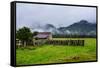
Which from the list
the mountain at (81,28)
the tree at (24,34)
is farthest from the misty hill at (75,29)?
the tree at (24,34)

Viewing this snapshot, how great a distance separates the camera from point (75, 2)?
7.90 ft

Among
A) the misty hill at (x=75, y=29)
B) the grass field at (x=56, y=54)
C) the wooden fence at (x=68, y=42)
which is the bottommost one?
the grass field at (x=56, y=54)

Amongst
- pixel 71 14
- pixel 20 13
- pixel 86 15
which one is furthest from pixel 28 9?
pixel 86 15

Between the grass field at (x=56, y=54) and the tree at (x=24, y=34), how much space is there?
91mm

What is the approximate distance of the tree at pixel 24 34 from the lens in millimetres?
2137

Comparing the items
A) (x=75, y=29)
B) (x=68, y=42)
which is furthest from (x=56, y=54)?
(x=75, y=29)

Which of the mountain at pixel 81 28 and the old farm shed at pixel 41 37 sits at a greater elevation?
the mountain at pixel 81 28

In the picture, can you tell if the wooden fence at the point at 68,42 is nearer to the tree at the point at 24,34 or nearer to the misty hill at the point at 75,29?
the misty hill at the point at 75,29

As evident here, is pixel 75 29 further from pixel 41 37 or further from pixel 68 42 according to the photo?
pixel 41 37

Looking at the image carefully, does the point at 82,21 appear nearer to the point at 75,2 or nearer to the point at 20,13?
the point at 75,2

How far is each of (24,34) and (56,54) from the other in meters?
0.38

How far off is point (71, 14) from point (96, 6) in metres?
0.32

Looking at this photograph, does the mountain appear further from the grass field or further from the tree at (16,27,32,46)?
the tree at (16,27,32,46)

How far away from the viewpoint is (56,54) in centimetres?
230
